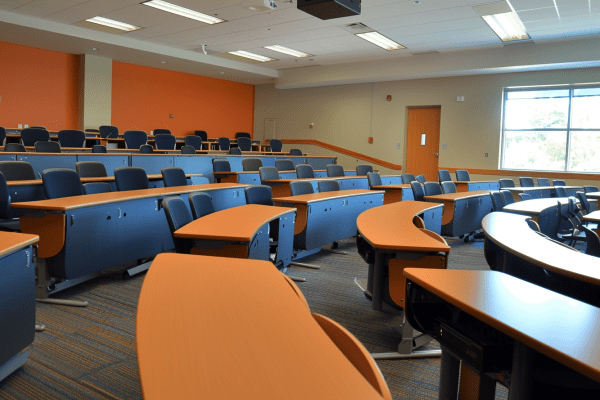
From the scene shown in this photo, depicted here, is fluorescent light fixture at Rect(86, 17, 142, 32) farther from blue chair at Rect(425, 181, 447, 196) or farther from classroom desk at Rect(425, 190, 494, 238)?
classroom desk at Rect(425, 190, 494, 238)

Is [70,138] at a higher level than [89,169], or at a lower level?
higher

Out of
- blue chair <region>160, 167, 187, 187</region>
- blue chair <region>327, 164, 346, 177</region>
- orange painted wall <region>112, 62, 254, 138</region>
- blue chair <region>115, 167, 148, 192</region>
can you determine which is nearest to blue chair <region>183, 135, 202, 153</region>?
orange painted wall <region>112, 62, 254, 138</region>

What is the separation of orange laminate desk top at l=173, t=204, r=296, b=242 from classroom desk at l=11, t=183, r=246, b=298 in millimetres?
996

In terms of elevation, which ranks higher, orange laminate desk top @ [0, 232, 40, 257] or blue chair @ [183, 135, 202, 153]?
blue chair @ [183, 135, 202, 153]

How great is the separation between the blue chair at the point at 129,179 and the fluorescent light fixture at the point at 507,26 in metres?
6.76

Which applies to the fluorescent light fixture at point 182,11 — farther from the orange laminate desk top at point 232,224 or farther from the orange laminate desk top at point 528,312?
the orange laminate desk top at point 528,312

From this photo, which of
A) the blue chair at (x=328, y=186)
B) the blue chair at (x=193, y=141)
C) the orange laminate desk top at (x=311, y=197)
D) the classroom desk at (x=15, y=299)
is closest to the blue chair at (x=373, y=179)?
the blue chair at (x=328, y=186)

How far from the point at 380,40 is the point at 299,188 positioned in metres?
6.41

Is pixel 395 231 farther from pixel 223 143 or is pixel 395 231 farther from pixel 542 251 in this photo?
pixel 223 143

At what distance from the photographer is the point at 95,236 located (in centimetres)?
375

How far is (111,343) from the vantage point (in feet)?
9.45

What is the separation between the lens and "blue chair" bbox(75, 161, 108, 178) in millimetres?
5602

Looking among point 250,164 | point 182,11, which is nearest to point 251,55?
point 182,11

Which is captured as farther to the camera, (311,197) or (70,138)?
(70,138)
